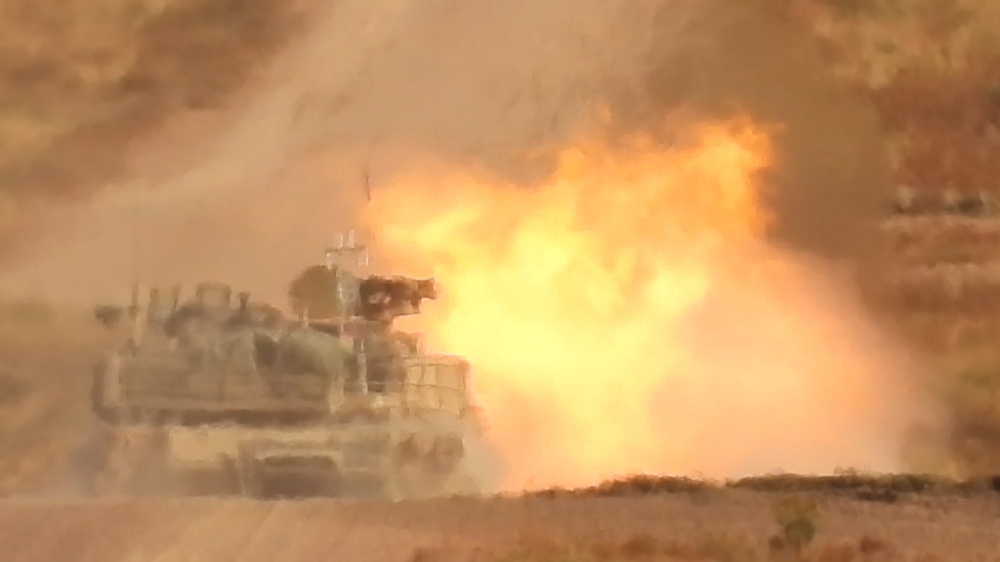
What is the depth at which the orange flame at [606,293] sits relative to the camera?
97 cm

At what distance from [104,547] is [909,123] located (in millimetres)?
849

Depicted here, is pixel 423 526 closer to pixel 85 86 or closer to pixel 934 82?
pixel 85 86

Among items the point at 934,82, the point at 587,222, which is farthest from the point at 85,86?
the point at 934,82

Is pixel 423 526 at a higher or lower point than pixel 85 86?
lower

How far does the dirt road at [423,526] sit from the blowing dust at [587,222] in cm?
4

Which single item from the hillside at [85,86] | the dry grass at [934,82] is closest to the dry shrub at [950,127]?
the dry grass at [934,82]

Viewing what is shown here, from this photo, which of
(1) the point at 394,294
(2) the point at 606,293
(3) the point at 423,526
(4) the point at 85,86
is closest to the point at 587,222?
(2) the point at 606,293

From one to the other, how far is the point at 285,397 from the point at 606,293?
32cm

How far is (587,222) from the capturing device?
1002 millimetres

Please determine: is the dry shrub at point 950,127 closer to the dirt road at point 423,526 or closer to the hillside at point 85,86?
the dirt road at point 423,526

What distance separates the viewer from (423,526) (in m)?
0.95

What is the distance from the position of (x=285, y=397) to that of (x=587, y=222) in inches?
13.1

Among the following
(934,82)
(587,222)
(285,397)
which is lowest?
(285,397)

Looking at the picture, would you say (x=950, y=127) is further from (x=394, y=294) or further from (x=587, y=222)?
(x=394, y=294)
